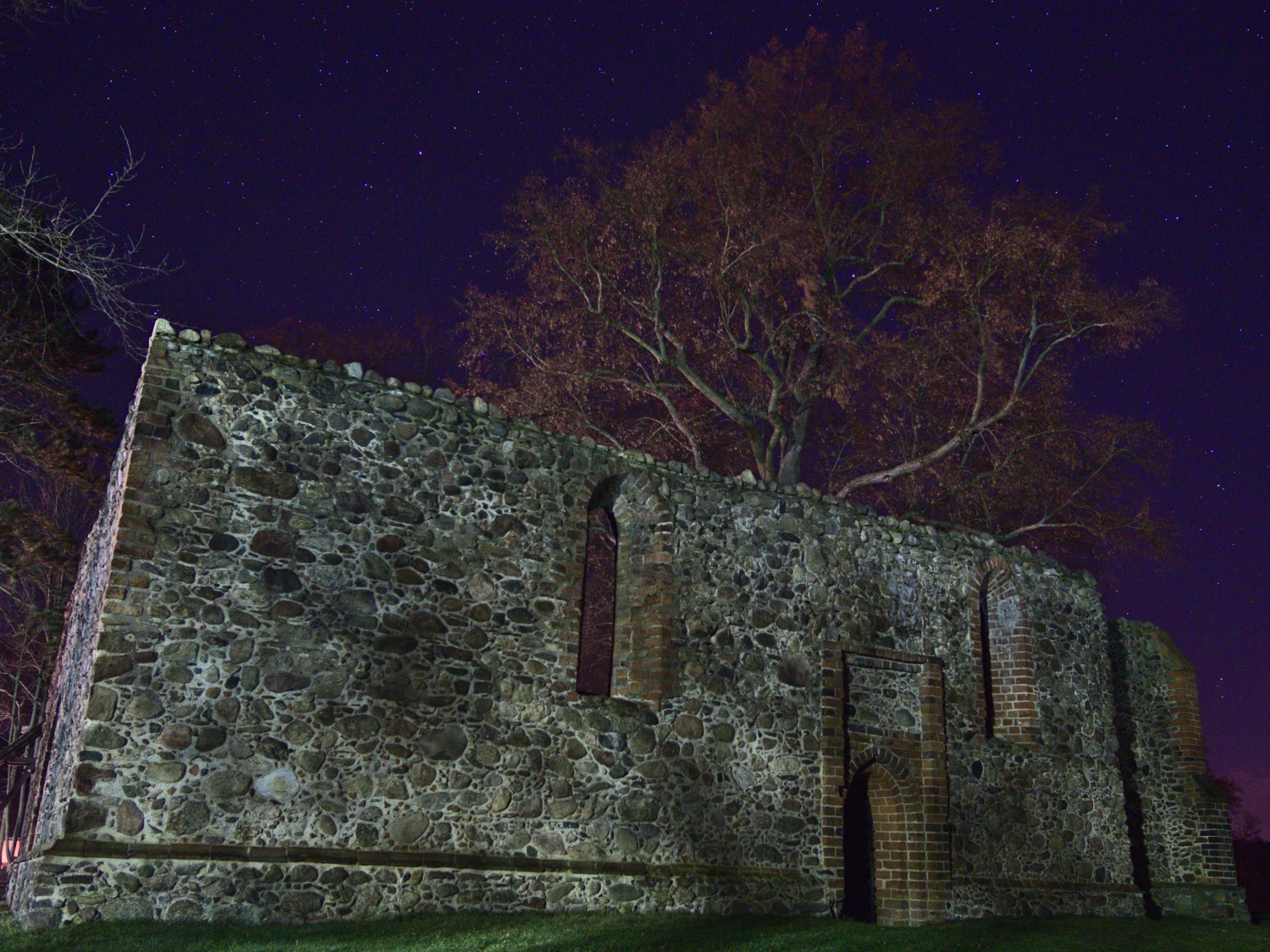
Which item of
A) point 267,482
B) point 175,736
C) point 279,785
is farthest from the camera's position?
point 267,482

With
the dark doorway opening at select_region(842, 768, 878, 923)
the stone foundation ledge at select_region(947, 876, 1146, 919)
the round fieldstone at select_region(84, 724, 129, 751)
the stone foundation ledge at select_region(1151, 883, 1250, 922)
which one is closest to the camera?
the round fieldstone at select_region(84, 724, 129, 751)

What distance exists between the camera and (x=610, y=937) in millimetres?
8062

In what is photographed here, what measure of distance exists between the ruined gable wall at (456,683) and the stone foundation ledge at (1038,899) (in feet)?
0.15

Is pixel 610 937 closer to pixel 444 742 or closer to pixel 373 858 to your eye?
pixel 373 858

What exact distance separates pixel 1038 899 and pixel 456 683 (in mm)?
7795

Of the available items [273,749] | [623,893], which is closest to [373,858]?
[273,749]

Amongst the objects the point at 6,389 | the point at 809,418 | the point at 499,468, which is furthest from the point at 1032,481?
the point at 6,389

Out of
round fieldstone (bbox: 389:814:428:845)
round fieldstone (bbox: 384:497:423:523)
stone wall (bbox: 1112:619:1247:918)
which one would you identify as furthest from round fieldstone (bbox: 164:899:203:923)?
stone wall (bbox: 1112:619:1247:918)

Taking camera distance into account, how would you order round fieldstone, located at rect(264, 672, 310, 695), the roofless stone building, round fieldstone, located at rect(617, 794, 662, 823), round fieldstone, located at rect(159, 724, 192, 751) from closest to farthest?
round fieldstone, located at rect(159, 724, 192, 751)
the roofless stone building
round fieldstone, located at rect(264, 672, 310, 695)
round fieldstone, located at rect(617, 794, 662, 823)

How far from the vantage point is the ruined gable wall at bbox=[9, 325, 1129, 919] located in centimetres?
783

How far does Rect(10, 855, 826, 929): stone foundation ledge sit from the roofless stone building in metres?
0.02

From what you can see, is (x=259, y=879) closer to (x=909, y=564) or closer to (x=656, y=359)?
(x=909, y=564)

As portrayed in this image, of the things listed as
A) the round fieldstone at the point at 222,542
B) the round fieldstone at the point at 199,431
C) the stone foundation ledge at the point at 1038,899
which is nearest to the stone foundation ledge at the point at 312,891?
the round fieldstone at the point at 222,542

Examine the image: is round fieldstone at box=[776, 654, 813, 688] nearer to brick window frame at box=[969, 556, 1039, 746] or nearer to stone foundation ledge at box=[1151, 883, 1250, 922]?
brick window frame at box=[969, 556, 1039, 746]
